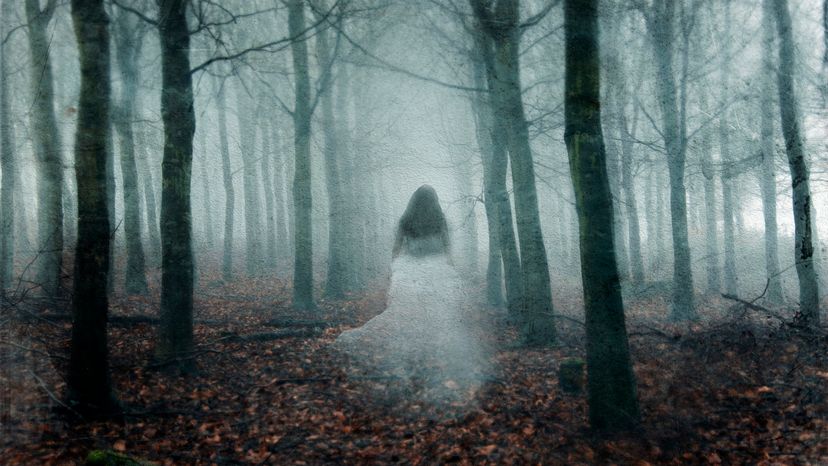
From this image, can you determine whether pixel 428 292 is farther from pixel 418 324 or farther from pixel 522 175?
pixel 522 175

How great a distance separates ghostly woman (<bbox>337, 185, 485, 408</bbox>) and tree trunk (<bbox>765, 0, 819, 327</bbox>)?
571 centimetres

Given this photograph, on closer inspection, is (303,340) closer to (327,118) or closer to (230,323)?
(230,323)

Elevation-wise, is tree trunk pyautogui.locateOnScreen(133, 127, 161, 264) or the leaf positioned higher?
tree trunk pyautogui.locateOnScreen(133, 127, 161, 264)

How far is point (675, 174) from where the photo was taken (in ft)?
37.4

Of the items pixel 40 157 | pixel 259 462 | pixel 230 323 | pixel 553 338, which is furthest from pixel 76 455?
pixel 40 157

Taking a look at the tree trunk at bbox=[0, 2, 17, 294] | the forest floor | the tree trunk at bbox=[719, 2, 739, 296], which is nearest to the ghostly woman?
the forest floor

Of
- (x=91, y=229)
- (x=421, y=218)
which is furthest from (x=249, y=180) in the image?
(x=91, y=229)

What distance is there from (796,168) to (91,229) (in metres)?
10.7

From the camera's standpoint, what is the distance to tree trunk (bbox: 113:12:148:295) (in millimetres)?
11211

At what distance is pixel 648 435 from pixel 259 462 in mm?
3771

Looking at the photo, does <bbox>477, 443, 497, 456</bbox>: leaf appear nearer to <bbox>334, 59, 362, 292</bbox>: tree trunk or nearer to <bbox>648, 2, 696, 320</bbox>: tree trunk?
<bbox>648, 2, 696, 320</bbox>: tree trunk

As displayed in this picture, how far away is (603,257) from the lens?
4602mm

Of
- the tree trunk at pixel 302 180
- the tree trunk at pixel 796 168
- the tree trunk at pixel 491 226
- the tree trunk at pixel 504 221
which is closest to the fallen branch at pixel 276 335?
the tree trunk at pixel 302 180

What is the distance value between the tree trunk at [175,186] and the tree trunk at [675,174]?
402 inches
